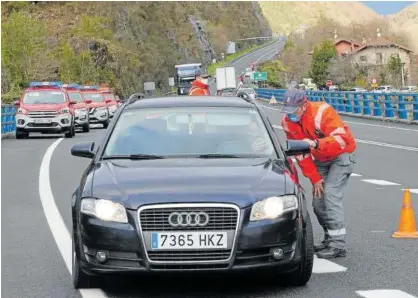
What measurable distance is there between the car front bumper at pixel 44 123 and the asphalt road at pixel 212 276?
657 inches

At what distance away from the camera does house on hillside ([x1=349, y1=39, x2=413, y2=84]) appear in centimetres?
17762

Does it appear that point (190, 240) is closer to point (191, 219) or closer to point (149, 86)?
point (191, 219)

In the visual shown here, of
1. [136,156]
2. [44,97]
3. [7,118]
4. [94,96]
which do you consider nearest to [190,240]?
[136,156]

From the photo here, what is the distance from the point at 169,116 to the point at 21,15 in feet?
193

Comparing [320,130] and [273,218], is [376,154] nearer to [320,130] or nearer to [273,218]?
[320,130]

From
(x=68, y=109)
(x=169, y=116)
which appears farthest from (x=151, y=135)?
(x=68, y=109)

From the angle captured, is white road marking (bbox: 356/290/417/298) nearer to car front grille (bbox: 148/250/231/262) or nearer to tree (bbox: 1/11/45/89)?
car front grille (bbox: 148/250/231/262)

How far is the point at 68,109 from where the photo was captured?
37.7 meters

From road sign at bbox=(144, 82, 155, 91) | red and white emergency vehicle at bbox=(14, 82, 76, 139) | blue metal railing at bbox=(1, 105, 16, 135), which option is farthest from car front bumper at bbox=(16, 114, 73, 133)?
road sign at bbox=(144, 82, 155, 91)

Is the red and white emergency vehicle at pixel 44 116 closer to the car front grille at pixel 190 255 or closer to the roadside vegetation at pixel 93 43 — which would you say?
the roadside vegetation at pixel 93 43

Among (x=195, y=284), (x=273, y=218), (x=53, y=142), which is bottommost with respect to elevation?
(x=53, y=142)

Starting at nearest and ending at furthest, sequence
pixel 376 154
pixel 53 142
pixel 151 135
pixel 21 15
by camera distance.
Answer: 1. pixel 151 135
2. pixel 376 154
3. pixel 53 142
4. pixel 21 15

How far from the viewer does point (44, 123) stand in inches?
1473

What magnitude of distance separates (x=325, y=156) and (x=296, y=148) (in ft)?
1.91
